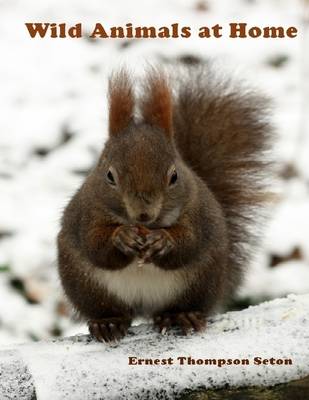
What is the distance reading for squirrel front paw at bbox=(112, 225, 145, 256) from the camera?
210 cm

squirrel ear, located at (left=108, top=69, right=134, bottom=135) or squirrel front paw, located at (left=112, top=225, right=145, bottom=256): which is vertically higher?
squirrel ear, located at (left=108, top=69, right=134, bottom=135)

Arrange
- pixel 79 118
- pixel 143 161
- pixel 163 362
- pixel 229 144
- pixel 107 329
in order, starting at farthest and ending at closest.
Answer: pixel 79 118 < pixel 229 144 < pixel 107 329 < pixel 143 161 < pixel 163 362

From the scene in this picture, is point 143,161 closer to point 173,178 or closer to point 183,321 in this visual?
point 173,178

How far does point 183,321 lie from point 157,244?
0.22m

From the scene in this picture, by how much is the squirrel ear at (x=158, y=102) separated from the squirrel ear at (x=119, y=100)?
0.14 ft

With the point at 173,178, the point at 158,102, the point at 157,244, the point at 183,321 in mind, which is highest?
the point at 158,102

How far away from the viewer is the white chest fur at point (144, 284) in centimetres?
223

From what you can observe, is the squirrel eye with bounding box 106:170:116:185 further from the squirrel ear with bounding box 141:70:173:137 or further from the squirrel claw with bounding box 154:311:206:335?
the squirrel claw with bounding box 154:311:206:335

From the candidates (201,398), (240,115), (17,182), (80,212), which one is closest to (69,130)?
(17,182)

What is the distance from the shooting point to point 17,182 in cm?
338

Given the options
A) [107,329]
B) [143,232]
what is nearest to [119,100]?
[143,232]

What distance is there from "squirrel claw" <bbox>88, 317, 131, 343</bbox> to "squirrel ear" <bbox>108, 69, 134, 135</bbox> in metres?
0.42

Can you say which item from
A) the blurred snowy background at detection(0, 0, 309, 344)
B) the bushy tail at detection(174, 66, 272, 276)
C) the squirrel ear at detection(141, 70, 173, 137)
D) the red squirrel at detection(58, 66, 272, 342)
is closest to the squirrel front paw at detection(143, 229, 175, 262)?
the red squirrel at detection(58, 66, 272, 342)

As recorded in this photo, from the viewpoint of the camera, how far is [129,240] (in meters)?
2.10
